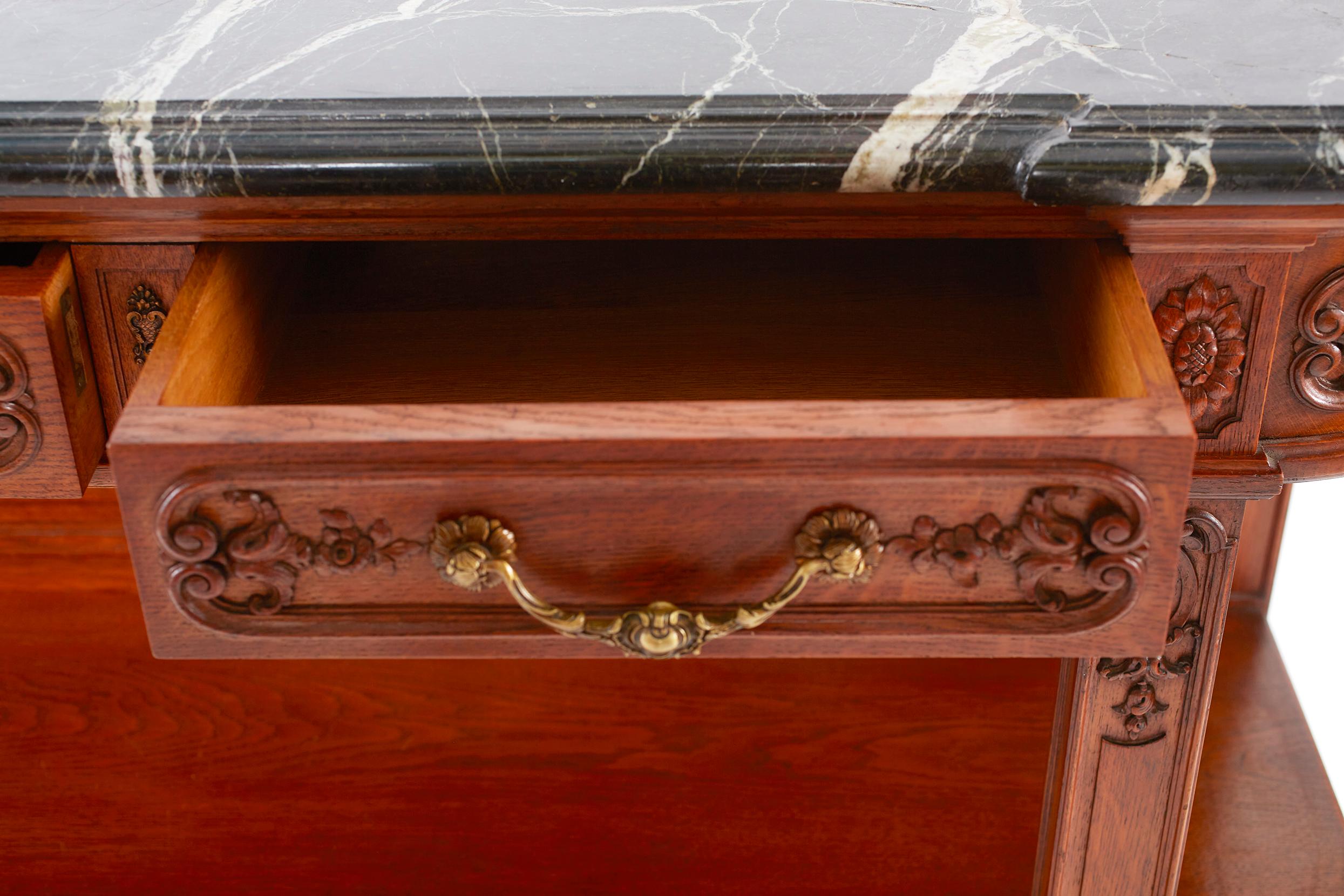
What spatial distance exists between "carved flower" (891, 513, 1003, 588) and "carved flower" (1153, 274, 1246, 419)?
14 cm

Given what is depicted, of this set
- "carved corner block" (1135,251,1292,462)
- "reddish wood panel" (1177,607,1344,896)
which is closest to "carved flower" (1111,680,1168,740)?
"carved corner block" (1135,251,1292,462)

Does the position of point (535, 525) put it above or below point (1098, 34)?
below

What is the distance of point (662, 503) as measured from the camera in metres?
0.46

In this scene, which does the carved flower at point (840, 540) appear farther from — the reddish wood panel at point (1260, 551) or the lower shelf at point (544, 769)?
the reddish wood panel at point (1260, 551)

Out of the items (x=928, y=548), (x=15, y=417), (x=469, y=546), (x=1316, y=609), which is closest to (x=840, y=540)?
(x=928, y=548)

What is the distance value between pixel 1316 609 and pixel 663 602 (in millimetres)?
898

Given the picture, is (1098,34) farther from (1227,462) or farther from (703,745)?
(703,745)

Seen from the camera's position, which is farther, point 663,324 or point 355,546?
point 663,324

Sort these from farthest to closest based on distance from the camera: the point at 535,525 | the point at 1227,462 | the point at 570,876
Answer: the point at 570,876, the point at 1227,462, the point at 535,525

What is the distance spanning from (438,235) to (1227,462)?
0.38 meters

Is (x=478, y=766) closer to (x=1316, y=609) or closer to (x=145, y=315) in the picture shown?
(x=145, y=315)

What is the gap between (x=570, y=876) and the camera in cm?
102

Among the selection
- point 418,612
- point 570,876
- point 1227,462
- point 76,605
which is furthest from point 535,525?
point 76,605

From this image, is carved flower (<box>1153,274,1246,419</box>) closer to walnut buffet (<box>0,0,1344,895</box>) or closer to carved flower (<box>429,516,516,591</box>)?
walnut buffet (<box>0,0,1344,895</box>)
